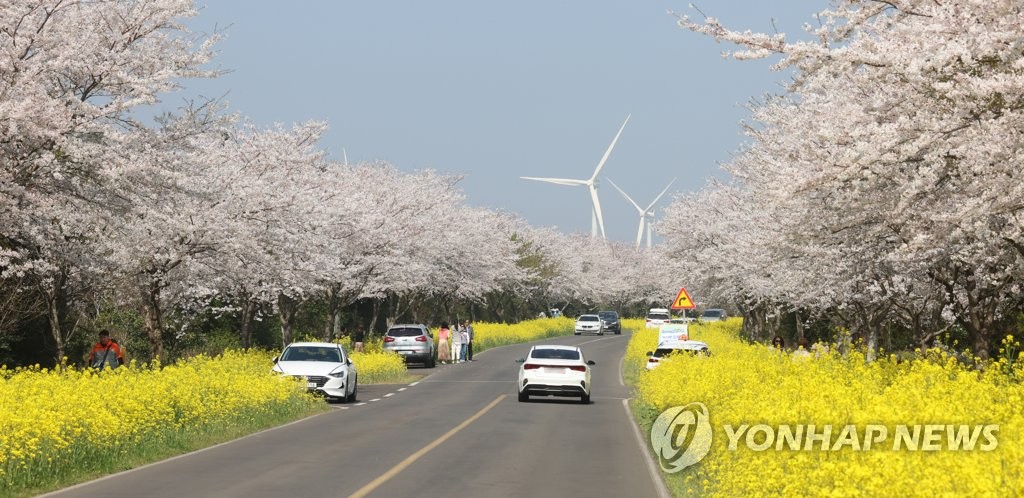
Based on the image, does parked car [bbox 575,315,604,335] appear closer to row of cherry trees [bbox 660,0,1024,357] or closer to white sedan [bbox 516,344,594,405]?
Result: white sedan [bbox 516,344,594,405]

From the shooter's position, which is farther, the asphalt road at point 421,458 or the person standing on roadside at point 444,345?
the person standing on roadside at point 444,345

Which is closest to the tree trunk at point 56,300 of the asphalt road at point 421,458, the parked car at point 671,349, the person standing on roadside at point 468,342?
the asphalt road at point 421,458

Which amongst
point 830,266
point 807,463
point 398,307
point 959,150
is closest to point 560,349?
point 830,266

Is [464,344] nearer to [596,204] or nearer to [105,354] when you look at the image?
[105,354]

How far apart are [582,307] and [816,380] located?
116930 millimetres

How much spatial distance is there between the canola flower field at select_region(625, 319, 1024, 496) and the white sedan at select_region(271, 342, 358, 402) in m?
13.9

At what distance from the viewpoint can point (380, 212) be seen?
2083 inches

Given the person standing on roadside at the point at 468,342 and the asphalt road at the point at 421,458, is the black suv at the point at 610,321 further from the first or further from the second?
the asphalt road at the point at 421,458

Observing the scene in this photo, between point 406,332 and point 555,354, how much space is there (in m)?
17.9

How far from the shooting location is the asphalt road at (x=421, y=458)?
13828mm

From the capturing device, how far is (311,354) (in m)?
30.4

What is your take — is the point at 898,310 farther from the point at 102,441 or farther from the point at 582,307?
the point at 582,307

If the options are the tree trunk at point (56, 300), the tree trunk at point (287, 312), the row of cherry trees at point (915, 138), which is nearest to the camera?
the row of cherry trees at point (915, 138)

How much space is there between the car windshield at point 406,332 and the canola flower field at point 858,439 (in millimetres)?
31585
